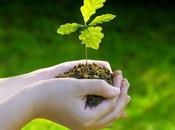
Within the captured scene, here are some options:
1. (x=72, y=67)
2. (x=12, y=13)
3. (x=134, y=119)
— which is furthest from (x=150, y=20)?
(x=72, y=67)

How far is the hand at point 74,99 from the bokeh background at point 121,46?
1.53m

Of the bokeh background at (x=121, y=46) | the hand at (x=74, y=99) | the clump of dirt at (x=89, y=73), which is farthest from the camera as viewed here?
the bokeh background at (x=121, y=46)

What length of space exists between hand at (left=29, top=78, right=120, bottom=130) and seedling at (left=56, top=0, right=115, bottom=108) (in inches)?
1.4

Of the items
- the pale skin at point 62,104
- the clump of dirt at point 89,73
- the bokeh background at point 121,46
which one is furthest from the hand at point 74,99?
the bokeh background at point 121,46

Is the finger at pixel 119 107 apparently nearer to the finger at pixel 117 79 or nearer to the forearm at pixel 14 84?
the finger at pixel 117 79

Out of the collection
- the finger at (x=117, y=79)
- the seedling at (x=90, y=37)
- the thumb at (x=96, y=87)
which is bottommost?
the thumb at (x=96, y=87)

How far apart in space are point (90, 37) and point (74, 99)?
233mm

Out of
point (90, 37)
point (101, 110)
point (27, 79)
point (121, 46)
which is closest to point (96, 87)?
point (101, 110)

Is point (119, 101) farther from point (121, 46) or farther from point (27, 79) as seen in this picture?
point (121, 46)

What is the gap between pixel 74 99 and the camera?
2.18 m

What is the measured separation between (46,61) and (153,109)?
910 mm

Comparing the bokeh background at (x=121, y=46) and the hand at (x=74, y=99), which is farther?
the bokeh background at (x=121, y=46)

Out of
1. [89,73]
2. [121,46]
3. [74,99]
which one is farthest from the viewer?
[121,46]

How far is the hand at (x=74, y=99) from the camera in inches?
85.7
